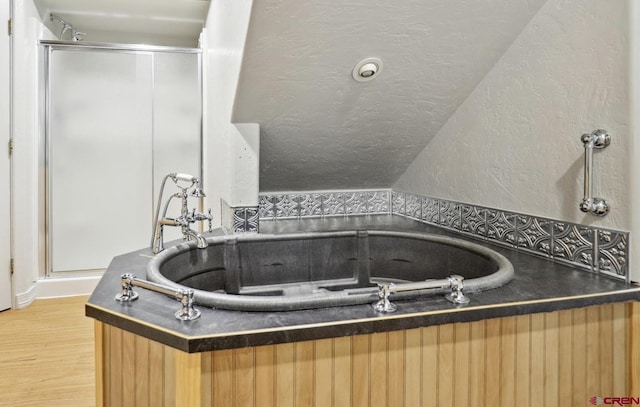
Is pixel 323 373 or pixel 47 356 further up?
pixel 323 373

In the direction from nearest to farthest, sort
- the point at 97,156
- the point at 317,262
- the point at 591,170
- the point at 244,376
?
the point at 244,376 → the point at 591,170 → the point at 317,262 → the point at 97,156

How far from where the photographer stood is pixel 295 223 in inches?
105

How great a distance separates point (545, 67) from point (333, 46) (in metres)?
0.77

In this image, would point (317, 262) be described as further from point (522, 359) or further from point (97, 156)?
point (97, 156)

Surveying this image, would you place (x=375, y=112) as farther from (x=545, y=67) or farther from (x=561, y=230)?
(x=561, y=230)

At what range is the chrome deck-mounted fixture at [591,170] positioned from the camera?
1.51 m

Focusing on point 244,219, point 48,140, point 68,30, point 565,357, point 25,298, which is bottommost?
point 25,298

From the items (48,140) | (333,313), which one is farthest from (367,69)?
(48,140)

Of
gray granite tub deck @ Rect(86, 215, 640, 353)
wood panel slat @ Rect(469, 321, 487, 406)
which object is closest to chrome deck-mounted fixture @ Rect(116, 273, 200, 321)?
gray granite tub deck @ Rect(86, 215, 640, 353)

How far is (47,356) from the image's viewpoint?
2.49m

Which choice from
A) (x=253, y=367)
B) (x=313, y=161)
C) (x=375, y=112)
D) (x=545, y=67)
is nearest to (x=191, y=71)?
(x=313, y=161)

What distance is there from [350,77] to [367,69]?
9cm

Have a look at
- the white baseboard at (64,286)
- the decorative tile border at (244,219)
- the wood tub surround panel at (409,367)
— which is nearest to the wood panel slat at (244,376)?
the wood tub surround panel at (409,367)

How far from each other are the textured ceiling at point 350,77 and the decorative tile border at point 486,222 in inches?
6.9
